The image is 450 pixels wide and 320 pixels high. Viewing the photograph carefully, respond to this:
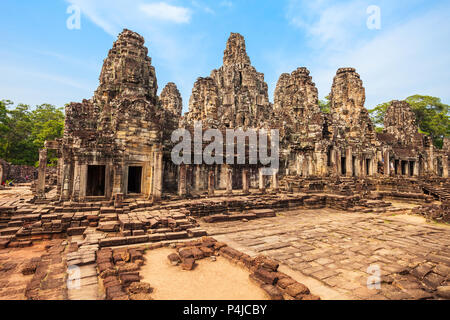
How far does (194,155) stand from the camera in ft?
48.4

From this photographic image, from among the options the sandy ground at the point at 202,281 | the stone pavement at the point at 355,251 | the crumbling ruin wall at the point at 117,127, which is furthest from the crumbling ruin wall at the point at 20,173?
the sandy ground at the point at 202,281

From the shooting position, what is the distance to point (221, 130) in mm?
16609

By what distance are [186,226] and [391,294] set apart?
19.9 feet

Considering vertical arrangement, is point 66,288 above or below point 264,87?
below

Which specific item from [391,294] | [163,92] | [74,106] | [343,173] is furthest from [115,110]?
[163,92]

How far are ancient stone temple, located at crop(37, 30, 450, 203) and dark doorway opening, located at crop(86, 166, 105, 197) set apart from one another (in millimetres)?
57

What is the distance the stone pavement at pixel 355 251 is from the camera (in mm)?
4578

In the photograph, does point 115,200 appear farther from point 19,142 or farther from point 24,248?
point 19,142

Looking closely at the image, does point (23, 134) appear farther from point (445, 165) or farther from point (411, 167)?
point (445, 165)

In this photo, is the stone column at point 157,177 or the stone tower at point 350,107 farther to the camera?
the stone tower at point 350,107

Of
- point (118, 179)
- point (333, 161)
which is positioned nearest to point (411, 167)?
point (333, 161)

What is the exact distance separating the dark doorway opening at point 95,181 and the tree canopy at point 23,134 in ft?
67.0

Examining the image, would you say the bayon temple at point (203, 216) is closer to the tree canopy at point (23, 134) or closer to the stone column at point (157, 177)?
the stone column at point (157, 177)

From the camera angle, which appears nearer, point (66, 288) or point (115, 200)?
point (66, 288)
